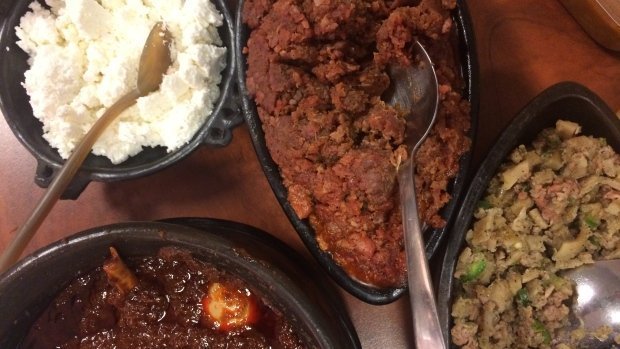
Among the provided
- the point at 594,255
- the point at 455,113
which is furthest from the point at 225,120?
the point at 594,255

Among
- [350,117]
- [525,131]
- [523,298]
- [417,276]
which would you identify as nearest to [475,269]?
[523,298]

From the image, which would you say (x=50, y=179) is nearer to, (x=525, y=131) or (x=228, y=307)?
(x=228, y=307)

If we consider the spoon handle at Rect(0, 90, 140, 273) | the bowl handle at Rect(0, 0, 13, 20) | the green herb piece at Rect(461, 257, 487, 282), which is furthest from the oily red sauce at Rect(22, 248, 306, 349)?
the bowl handle at Rect(0, 0, 13, 20)

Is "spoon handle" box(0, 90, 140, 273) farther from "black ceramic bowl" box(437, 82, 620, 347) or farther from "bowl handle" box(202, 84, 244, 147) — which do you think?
"black ceramic bowl" box(437, 82, 620, 347)

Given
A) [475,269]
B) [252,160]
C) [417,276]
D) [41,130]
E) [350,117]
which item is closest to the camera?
[417,276]

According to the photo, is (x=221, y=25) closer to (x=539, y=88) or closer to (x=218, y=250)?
(x=218, y=250)

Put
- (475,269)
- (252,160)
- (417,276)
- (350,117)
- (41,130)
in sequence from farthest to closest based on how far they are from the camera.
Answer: (252,160)
(41,130)
(475,269)
(350,117)
(417,276)
